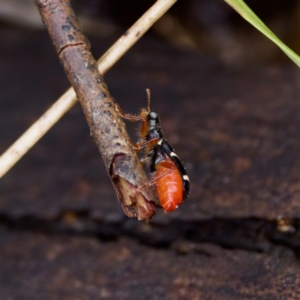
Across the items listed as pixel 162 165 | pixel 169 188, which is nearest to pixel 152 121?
pixel 162 165

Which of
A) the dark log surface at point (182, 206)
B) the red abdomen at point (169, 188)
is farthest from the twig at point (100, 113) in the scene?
the dark log surface at point (182, 206)

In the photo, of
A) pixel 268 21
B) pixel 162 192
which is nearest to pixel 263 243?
pixel 162 192

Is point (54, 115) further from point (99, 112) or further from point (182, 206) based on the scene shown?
point (182, 206)

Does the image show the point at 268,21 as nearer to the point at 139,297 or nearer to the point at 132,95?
the point at 132,95

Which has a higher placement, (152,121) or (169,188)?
(152,121)

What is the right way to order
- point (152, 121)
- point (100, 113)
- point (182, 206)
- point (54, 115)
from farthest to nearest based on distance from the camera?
point (152, 121) → point (182, 206) → point (54, 115) → point (100, 113)

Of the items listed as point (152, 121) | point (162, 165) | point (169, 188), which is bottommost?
point (169, 188)

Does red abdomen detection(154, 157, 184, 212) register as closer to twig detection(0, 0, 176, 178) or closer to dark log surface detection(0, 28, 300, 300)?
dark log surface detection(0, 28, 300, 300)
